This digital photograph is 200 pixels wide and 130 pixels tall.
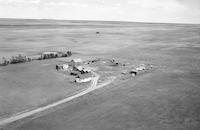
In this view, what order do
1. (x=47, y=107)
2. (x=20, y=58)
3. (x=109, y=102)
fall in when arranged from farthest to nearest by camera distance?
(x=20, y=58) → (x=109, y=102) → (x=47, y=107)

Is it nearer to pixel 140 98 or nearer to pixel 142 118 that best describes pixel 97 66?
pixel 140 98

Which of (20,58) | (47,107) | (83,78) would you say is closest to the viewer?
(47,107)

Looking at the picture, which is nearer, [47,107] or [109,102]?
[47,107]

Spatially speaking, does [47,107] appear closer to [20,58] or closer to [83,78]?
[83,78]

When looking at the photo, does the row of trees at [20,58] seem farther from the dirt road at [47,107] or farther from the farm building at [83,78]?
the dirt road at [47,107]

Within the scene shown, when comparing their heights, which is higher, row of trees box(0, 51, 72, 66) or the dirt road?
row of trees box(0, 51, 72, 66)

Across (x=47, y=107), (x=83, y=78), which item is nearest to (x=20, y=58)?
(x=83, y=78)

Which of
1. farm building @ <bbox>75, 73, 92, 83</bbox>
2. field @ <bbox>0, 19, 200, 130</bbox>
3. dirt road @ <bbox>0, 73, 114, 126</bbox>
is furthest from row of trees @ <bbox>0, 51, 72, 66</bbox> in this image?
dirt road @ <bbox>0, 73, 114, 126</bbox>

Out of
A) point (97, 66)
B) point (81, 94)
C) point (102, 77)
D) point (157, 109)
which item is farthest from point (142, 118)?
point (97, 66)

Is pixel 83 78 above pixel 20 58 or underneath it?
underneath

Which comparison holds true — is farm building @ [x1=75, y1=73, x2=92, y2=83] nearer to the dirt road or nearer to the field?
the dirt road

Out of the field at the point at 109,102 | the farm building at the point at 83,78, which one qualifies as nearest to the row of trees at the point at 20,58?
the field at the point at 109,102
